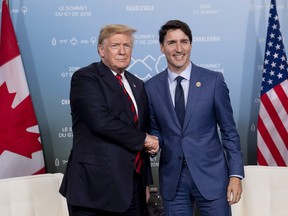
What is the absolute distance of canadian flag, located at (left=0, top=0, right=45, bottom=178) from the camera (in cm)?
359

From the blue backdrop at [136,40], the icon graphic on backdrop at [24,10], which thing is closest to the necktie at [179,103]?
the blue backdrop at [136,40]

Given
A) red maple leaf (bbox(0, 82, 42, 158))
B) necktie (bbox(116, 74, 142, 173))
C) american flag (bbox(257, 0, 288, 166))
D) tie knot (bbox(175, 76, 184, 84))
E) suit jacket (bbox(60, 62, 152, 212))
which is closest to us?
suit jacket (bbox(60, 62, 152, 212))

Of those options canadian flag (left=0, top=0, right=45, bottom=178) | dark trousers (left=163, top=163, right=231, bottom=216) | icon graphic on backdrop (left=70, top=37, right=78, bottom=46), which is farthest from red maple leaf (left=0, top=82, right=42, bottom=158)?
dark trousers (left=163, top=163, right=231, bottom=216)

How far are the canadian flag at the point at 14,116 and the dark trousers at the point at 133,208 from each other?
1.27 metres

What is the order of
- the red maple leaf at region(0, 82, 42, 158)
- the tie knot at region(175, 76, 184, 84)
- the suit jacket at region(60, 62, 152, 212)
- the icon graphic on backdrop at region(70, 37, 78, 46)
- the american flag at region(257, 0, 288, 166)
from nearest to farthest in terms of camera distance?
the suit jacket at region(60, 62, 152, 212) → the tie knot at region(175, 76, 184, 84) → the red maple leaf at region(0, 82, 42, 158) → the american flag at region(257, 0, 288, 166) → the icon graphic on backdrop at region(70, 37, 78, 46)

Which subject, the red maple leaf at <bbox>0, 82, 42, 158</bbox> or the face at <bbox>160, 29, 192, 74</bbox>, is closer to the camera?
the face at <bbox>160, 29, 192, 74</bbox>

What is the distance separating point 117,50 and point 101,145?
0.50 metres

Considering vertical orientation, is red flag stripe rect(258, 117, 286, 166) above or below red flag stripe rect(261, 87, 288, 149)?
below

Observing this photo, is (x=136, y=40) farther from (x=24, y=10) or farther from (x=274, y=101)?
(x=274, y=101)

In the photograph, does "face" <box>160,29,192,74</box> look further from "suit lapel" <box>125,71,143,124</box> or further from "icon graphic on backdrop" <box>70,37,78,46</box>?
"icon graphic on backdrop" <box>70,37,78,46</box>

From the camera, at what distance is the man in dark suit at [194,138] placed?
8.41 feet

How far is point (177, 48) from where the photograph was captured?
2.58 meters

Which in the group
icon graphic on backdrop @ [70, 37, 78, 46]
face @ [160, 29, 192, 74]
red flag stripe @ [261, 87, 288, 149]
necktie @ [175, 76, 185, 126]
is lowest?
red flag stripe @ [261, 87, 288, 149]

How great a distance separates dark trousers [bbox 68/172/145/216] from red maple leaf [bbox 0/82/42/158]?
127cm
